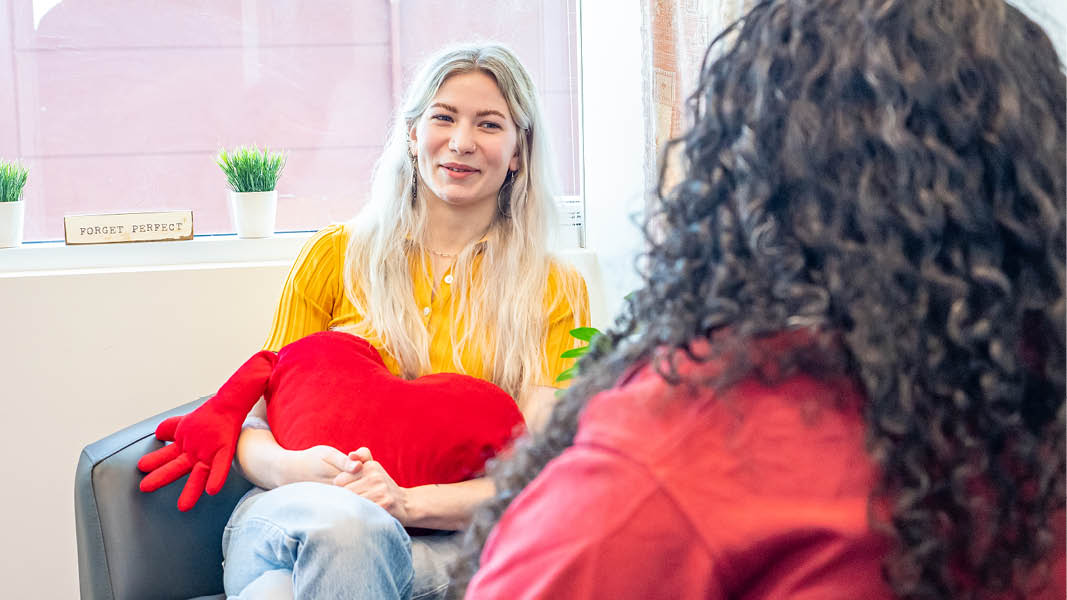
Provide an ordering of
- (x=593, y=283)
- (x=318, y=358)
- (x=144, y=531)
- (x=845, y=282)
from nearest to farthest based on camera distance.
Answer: (x=845, y=282), (x=144, y=531), (x=318, y=358), (x=593, y=283)

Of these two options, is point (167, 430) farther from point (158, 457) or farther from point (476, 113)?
point (476, 113)

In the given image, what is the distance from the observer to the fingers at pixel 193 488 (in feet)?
5.49

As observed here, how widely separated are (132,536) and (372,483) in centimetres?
41

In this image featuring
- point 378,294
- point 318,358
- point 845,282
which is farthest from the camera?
point 378,294

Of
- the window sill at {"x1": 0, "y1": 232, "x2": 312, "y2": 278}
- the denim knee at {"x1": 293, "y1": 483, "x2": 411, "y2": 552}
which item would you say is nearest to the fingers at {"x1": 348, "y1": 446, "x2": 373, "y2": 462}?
the denim knee at {"x1": 293, "y1": 483, "x2": 411, "y2": 552}

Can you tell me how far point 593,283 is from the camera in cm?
253

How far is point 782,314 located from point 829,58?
17cm

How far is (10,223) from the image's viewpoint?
235cm

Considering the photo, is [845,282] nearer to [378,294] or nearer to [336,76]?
[378,294]

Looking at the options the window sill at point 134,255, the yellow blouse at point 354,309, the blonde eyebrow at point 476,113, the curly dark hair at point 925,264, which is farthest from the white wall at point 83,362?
the curly dark hair at point 925,264

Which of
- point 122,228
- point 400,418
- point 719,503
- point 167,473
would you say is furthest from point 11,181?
point 719,503

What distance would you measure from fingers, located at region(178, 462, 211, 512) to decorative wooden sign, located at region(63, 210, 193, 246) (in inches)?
34.0

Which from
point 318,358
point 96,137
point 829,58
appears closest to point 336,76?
point 96,137

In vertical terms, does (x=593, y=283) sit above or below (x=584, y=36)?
below
